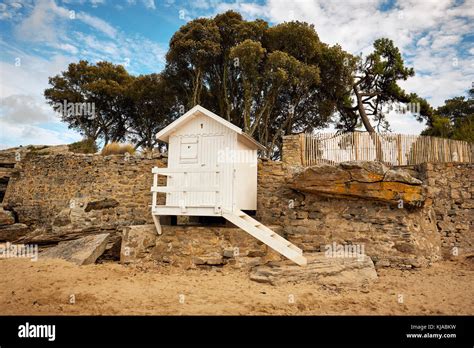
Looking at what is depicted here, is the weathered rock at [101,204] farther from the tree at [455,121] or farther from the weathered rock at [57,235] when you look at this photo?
the tree at [455,121]

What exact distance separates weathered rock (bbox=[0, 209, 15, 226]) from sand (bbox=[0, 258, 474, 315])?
6.13 m

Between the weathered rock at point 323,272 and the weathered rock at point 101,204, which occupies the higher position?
the weathered rock at point 101,204

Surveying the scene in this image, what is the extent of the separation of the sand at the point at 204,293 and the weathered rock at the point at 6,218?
6.13m

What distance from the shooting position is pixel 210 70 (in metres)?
21.6

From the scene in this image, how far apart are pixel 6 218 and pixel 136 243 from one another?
887cm

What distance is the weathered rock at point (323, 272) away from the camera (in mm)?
8102

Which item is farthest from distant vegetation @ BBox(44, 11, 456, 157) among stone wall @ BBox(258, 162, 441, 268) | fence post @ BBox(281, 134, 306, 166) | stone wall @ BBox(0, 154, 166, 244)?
stone wall @ BBox(258, 162, 441, 268)

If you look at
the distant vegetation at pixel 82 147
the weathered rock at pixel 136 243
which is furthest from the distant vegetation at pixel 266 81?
the weathered rock at pixel 136 243

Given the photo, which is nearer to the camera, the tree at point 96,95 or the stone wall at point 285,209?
the stone wall at point 285,209

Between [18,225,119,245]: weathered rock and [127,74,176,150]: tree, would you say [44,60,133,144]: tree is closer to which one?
[127,74,176,150]: tree

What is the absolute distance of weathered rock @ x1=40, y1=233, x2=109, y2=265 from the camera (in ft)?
31.6

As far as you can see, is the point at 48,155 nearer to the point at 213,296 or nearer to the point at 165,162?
the point at 165,162

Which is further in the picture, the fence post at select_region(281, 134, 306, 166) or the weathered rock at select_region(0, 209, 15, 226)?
the weathered rock at select_region(0, 209, 15, 226)

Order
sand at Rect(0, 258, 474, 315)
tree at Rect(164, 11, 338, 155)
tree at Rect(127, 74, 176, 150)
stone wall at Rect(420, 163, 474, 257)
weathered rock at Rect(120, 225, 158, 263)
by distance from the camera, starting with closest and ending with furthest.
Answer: sand at Rect(0, 258, 474, 315) → weathered rock at Rect(120, 225, 158, 263) → stone wall at Rect(420, 163, 474, 257) → tree at Rect(164, 11, 338, 155) → tree at Rect(127, 74, 176, 150)
